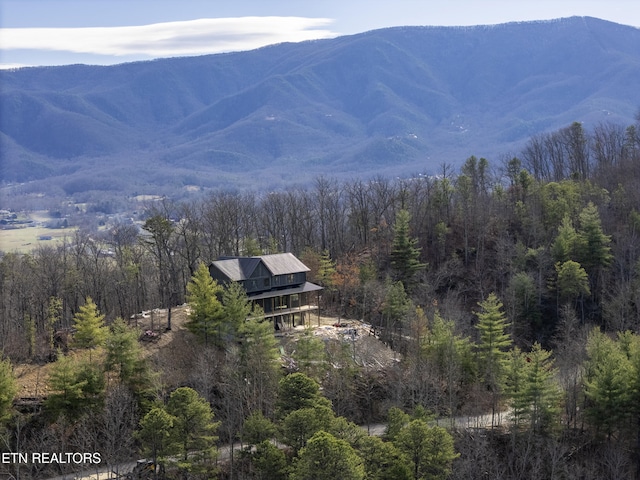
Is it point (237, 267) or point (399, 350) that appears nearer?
point (237, 267)

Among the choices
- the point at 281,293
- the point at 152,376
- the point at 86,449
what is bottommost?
the point at 86,449

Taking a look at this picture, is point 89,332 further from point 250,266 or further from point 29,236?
point 29,236

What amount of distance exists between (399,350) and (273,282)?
394 inches

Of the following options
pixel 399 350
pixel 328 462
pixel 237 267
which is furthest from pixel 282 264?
pixel 328 462

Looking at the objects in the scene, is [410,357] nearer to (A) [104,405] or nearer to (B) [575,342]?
(B) [575,342]

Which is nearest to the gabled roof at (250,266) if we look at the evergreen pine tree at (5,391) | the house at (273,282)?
the house at (273,282)

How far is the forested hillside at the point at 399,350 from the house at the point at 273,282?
7.54 feet

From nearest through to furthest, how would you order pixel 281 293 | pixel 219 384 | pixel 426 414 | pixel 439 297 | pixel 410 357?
1. pixel 426 414
2. pixel 219 384
3. pixel 410 357
4. pixel 281 293
5. pixel 439 297

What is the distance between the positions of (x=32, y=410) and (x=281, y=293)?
1789cm

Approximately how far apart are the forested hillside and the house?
230 centimetres

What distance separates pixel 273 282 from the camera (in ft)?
173

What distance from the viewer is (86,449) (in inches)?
1566

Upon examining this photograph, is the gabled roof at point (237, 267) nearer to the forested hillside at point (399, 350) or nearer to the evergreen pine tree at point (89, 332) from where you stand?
the forested hillside at point (399, 350)

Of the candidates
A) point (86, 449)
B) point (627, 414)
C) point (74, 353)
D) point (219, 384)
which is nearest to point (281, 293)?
point (219, 384)
